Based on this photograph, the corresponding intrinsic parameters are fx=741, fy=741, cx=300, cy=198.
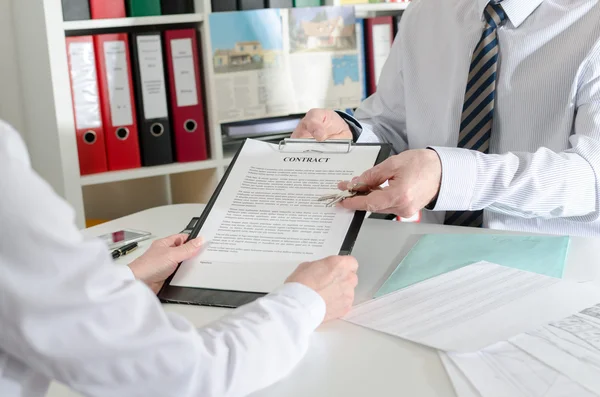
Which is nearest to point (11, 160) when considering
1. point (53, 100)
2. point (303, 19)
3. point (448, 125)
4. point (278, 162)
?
point (278, 162)

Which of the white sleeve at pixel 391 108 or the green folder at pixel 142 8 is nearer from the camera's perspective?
the white sleeve at pixel 391 108

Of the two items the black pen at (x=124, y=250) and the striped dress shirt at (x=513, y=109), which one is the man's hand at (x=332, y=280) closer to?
the striped dress shirt at (x=513, y=109)

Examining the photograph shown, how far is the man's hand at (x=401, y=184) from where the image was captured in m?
1.15

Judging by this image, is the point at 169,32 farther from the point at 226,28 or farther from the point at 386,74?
the point at 386,74

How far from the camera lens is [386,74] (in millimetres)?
1852

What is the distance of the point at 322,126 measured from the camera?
1489mm

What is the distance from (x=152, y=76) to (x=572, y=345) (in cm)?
169

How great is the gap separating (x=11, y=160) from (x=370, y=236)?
826 millimetres

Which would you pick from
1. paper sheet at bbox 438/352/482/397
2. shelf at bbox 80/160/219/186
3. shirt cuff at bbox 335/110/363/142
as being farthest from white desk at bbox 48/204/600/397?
shelf at bbox 80/160/219/186

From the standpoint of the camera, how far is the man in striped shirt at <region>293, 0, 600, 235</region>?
4.10 ft

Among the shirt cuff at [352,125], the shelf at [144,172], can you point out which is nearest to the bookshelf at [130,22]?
the shelf at [144,172]

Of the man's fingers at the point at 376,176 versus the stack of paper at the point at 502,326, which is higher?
the man's fingers at the point at 376,176

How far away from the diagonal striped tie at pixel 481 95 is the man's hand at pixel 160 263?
0.65 metres

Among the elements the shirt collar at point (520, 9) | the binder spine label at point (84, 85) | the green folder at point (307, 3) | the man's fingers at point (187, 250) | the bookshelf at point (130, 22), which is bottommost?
the man's fingers at point (187, 250)
